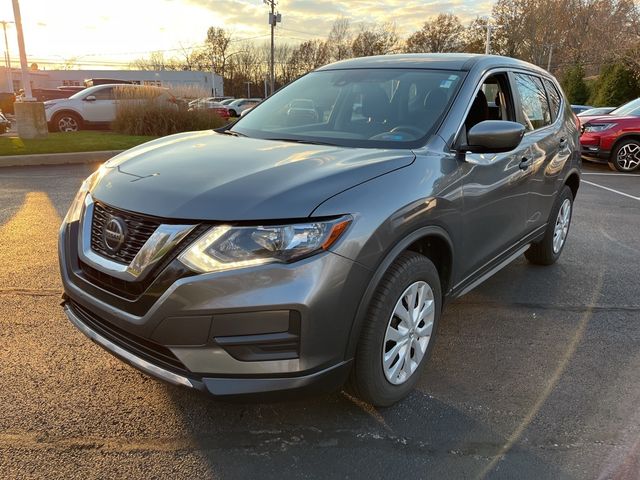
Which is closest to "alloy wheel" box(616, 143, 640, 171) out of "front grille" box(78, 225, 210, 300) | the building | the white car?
"front grille" box(78, 225, 210, 300)

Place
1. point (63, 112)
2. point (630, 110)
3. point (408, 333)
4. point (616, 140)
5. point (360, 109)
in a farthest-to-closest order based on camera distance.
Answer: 1. point (63, 112)
2. point (630, 110)
3. point (616, 140)
4. point (360, 109)
5. point (408, 333)

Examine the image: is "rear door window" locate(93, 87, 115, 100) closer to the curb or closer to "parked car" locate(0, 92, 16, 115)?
the curb

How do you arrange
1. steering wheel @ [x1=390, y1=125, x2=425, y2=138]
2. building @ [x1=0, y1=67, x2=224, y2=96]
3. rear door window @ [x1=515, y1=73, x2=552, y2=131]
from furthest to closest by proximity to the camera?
building @ [x1=0, y1=67, x2=224, y2=96] < rear door window @ [x1=515, y1=73, x2=552, y2=131] < steering wheel @ [x1=390, y1=125, x2=425, y2=138]

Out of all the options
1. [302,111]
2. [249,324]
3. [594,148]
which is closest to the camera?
[249,324]

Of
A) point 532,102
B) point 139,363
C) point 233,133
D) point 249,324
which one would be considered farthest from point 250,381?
point 532,102

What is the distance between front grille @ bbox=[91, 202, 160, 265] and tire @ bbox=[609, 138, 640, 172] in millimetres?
11989

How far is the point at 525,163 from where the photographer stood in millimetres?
3701

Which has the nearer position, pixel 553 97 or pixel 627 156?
pixel 553 97

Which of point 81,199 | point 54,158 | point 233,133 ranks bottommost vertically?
point 54,158

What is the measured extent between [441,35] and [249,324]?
6761cm

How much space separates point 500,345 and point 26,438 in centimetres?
279

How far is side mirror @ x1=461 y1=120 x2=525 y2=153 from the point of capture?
2.81 m

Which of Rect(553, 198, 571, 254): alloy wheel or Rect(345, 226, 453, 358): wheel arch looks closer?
Rect(345, 226, 453, 358): wheel arch

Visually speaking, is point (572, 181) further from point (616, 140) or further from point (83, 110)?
point (83, 110)
